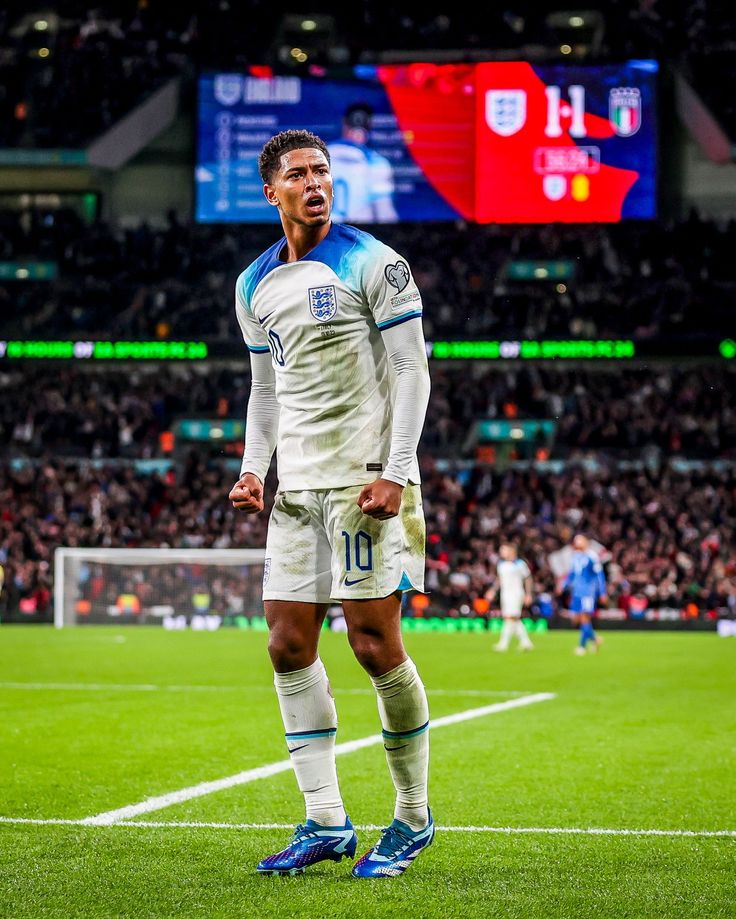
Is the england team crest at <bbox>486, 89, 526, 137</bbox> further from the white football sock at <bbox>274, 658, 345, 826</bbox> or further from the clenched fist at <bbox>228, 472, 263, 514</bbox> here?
the white football sock at <bbox>274, 658, 345, 826</bbox>

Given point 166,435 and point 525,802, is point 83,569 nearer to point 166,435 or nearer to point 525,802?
point 166,435

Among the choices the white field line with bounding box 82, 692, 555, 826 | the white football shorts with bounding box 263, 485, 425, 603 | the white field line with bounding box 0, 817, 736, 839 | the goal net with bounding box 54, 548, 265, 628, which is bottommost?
the goal net with bounding box 54, 548, 265, 628

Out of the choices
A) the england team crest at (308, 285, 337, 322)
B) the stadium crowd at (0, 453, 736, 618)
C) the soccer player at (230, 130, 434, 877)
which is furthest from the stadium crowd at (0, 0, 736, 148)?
the england team crest at (308, 285, 337, 322)

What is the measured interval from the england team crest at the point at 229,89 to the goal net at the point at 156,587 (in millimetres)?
12217

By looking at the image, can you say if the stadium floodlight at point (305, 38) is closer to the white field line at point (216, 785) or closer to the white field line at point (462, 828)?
the white field line at point (216, 785)

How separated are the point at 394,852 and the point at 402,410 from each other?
4.82ft

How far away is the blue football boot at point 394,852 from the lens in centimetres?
472

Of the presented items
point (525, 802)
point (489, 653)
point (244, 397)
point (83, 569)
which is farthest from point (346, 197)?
point (525, 802)

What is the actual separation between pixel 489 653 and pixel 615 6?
77.9ft

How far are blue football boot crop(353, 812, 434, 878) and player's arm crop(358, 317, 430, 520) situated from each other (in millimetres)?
1085

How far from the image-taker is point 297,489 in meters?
4.95

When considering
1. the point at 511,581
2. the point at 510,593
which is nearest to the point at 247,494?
the point at 510,593

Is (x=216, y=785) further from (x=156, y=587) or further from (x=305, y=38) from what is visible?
(x=305, y=38)

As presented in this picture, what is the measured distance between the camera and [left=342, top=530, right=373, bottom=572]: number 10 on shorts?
475 cm
